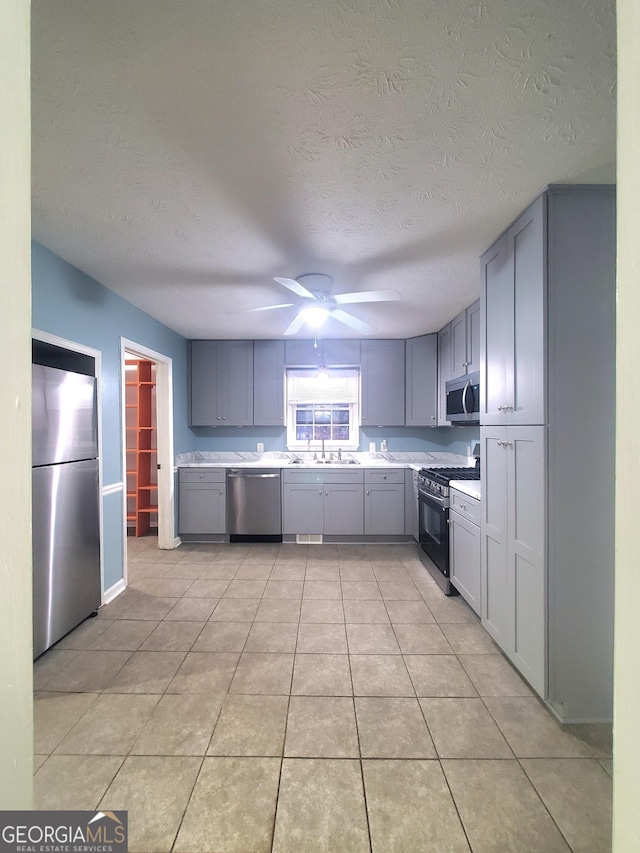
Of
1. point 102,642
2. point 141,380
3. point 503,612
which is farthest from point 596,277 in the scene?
point 141,380

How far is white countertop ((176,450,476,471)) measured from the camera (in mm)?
4332

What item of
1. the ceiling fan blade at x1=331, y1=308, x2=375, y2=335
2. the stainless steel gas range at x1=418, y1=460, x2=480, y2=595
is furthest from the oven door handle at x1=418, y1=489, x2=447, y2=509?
the ceiling fan blade at x1=331, y1=308, x2=375, y2=335

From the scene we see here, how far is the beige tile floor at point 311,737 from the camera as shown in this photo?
4.05ft

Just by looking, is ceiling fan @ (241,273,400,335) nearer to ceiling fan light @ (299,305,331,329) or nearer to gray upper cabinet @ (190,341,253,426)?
ceiling fan light @ (299,305,331,329)

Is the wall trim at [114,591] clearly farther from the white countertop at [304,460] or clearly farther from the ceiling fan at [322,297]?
the ceiling fan at [322,297]

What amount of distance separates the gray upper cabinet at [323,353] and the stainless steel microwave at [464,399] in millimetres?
1298

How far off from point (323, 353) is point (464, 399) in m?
1.99

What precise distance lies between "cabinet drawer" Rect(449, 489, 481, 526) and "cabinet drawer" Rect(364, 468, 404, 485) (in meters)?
1.28

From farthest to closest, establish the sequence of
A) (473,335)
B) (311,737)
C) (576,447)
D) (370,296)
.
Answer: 1. (473,335)
2. (370,296)
3. (576,447)
4. (311,737)

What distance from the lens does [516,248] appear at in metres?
1.93

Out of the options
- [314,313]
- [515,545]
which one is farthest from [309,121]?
[515,545]

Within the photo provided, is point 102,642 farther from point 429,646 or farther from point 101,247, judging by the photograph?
point 101,247

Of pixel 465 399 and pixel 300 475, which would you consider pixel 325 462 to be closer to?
pixel 300 475

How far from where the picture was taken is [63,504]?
7.59 ft
